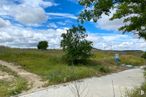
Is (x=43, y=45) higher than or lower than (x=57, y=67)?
higher

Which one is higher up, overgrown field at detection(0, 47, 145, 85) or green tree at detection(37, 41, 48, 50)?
green tree at detection(37, 41, 48, 50)

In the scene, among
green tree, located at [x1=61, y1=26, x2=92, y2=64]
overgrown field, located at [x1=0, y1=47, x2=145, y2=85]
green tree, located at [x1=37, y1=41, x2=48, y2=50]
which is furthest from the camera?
green tree, located at [x1=37, y1=41, x2=48, y2=50]

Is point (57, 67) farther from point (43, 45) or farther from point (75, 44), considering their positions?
point (43, 45)

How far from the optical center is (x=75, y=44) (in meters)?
37.8

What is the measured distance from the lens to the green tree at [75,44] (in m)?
37.7

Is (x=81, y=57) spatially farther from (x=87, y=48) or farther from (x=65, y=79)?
(x=65, y=79)

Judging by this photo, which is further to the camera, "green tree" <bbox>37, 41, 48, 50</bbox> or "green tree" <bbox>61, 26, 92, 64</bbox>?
"green tree" <bbox>37, 41, 48, 50</bbox>

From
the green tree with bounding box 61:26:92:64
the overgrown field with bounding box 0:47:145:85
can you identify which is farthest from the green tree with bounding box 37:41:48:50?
the green tree with bounding box 61:26:92:64

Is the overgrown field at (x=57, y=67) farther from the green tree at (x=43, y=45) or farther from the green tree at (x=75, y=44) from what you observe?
the green tree at (x=43, y=45)

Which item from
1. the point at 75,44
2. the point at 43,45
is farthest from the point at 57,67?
the point at 43,45

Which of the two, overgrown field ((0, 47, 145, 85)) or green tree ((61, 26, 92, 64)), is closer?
overgrown field ((0, 47, 145, 85))

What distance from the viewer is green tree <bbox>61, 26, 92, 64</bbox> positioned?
37719 mm

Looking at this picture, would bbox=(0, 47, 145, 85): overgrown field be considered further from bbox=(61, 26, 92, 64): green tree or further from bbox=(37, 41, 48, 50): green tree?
bbox=(37, 41, 48, 50): green tree

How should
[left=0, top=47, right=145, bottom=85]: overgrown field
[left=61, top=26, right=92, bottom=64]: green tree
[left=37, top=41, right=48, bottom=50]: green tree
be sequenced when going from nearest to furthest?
[left=0, top=47, right=145, bottom=85]: overgrown field → [left=61, top=26, right=92, bottom=64]: green tree → [left=37, top=41, right=48, bottom=50]: green tree
